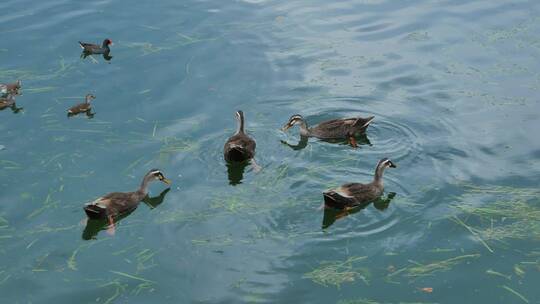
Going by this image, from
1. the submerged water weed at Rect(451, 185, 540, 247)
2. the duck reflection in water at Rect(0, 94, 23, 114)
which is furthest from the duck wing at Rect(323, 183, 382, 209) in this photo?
the duck reflection in water at Rect(0, 94, 23, 114)

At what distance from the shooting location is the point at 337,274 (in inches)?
448

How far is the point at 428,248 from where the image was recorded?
11.9 m

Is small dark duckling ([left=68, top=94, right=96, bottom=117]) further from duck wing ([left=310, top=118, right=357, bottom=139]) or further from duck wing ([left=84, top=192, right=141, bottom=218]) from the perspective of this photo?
duck wing ([left=310, top=118, right=357, bottom=139])

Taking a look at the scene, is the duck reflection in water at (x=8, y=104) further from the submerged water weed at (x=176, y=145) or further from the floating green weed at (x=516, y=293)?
the floating green weed at (x=516, y=293)

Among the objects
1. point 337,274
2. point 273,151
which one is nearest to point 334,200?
point 337,274

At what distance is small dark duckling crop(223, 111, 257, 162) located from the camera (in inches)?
569

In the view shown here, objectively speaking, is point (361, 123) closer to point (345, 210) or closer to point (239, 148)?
point (239, 148)

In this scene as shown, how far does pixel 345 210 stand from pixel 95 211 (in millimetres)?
3956

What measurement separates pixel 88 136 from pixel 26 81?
11.7 ft

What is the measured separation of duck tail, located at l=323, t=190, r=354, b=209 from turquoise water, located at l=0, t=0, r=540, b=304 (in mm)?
158

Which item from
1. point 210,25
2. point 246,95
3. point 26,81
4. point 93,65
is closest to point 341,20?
point 210,25

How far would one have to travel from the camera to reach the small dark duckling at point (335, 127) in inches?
603

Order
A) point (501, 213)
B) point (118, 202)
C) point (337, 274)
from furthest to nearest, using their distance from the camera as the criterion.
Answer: point (118, 202)
point (501, 213)
point (337, 274)

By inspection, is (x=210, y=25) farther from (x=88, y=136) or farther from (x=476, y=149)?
(x=476, y=149)
